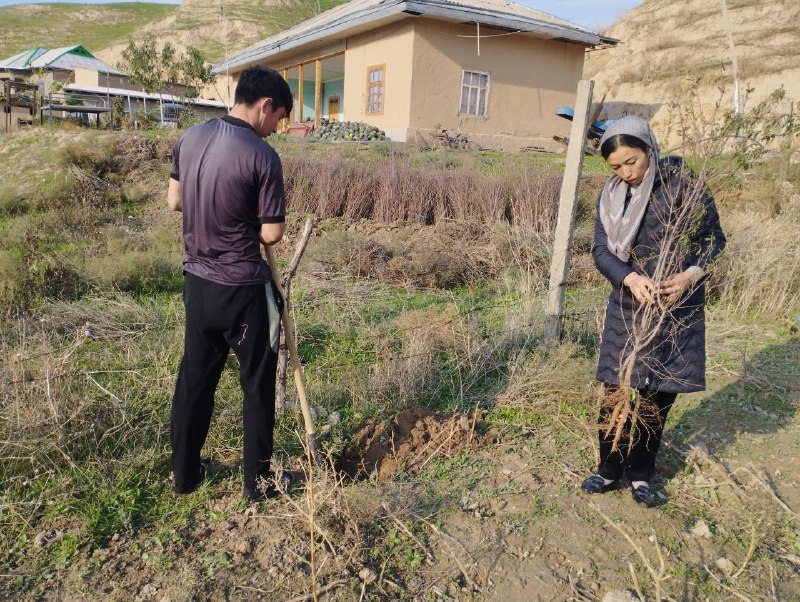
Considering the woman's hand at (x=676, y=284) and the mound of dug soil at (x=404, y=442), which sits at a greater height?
the woman's hand at (x=676, y=284)

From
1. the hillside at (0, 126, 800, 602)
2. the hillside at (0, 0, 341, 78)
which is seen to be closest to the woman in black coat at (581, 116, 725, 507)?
the hillside at (0, 126, 800, 602)

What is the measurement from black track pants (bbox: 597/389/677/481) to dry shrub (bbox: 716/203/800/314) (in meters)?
3.07

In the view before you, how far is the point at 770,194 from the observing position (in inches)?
304

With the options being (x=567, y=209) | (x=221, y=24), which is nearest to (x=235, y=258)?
(x=567, y=209)

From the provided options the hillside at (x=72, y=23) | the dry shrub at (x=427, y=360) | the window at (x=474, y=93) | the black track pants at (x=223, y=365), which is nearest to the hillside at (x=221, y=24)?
the hillside at (x=72, y=23)

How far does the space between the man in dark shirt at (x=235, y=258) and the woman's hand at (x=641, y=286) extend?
141cm

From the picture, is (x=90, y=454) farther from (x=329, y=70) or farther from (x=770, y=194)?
(x=329, y=70)

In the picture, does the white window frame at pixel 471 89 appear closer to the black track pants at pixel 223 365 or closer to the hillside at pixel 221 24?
the black track pants at pixel 223 365

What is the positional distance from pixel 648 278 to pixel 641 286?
0.20 ft

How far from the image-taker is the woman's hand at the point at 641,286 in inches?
89.6

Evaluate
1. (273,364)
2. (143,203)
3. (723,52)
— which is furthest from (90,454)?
(723,52)

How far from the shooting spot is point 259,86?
85.4 inches

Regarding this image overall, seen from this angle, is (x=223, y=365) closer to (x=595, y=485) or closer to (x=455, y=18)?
(x=595, y=485)

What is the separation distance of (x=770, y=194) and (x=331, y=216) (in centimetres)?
587
